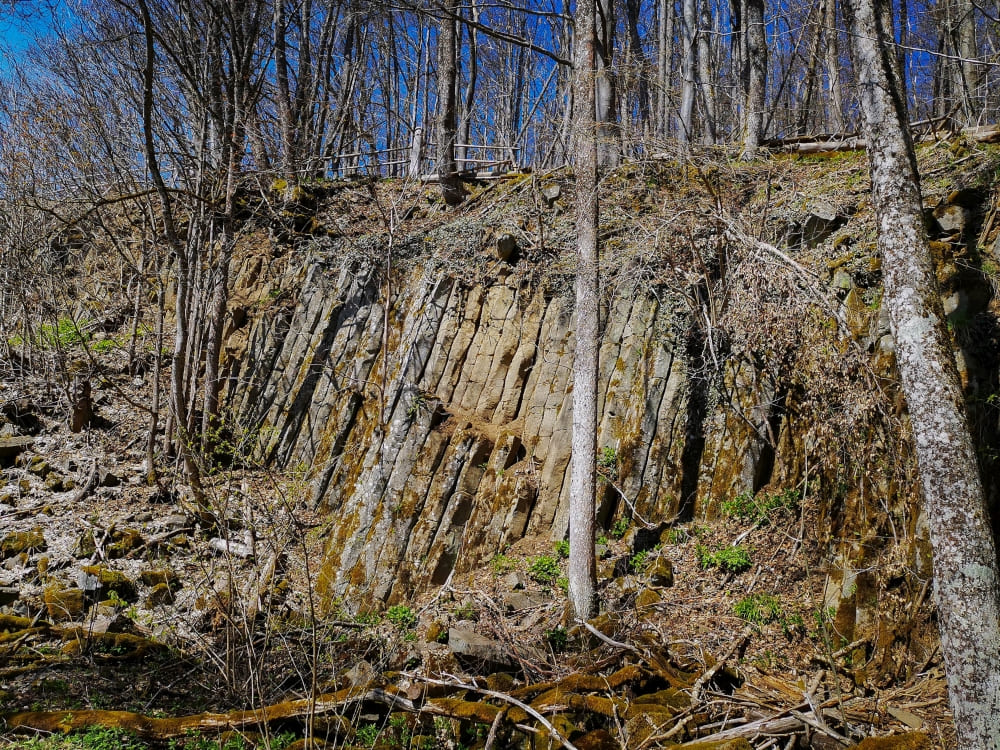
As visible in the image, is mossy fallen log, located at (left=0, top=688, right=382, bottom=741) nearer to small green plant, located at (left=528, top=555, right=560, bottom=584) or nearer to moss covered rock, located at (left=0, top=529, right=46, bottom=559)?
small green plant, located at (left=528, top=555, right=560, bottom=584)

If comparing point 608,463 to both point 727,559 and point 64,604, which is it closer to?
point 727,559

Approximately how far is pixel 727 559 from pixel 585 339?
3075mm

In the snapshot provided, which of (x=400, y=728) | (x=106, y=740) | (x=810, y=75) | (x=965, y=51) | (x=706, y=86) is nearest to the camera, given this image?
(x=106, y=740)

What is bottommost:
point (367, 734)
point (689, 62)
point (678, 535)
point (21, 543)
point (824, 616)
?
point (367, 734)

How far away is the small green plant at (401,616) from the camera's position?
780cm

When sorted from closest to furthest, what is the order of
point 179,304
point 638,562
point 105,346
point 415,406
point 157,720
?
point 157,720
point 638,562
point 415,406
point 179,304
point 105,346

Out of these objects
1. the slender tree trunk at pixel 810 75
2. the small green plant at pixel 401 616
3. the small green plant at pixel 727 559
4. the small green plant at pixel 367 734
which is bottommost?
the small green plant at pixel 401 616

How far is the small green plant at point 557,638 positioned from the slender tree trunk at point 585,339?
288 mm

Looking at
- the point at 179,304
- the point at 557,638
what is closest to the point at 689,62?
the point at 179,304

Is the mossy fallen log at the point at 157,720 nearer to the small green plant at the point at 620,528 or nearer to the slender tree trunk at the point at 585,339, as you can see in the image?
the slender tree trunk at the point at 585,339

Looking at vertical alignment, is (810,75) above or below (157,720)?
above

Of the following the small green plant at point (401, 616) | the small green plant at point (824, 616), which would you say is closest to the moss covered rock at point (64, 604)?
the small green plant at point (401, 616)

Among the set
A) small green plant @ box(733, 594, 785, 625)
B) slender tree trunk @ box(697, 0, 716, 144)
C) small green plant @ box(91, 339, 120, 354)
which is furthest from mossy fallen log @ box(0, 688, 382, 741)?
slender tree trunk @ box(697, 0, 716, 144)

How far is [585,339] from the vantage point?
7578 millimetres
